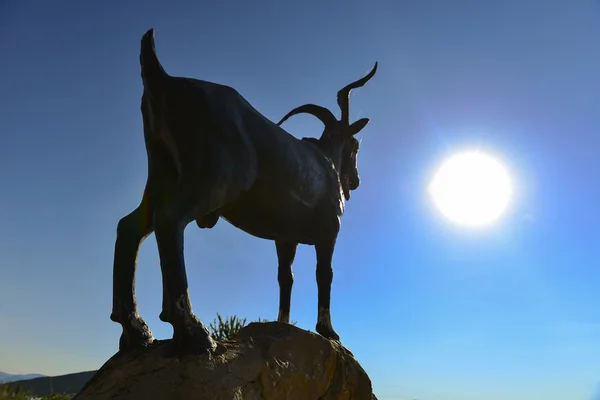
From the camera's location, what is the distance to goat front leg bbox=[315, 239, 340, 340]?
18.2 ft

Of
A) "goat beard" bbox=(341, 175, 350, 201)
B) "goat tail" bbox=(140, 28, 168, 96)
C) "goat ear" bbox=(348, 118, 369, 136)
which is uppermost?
"goat ear" bbox=(348, 118, 369, 136)

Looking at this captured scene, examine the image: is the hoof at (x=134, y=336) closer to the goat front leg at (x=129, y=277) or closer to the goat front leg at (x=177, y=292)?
the goat front leg at (x=129, y=277)

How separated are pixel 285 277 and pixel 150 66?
295 cm

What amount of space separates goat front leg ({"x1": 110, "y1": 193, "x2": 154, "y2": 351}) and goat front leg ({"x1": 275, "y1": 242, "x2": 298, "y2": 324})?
208cm

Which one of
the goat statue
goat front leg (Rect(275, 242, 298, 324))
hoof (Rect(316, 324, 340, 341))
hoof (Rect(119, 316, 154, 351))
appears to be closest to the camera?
the goat statue

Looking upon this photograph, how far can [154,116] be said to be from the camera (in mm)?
4074

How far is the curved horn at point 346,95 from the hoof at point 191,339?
393 centimetres

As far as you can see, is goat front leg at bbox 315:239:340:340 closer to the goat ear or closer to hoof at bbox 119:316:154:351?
the goat ear

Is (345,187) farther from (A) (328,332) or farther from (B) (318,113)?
(A) (328,332)

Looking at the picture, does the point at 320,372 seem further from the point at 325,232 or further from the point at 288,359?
the point at 325,232

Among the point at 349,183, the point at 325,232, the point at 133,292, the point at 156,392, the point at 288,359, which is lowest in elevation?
the point at 156,392

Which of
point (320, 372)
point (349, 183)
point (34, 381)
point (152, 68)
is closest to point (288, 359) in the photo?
point (320, 372)

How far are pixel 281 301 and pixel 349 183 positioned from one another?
6.42 ft

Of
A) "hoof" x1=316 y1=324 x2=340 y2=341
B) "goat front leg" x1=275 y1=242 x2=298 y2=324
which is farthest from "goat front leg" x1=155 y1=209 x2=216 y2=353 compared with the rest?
"goat front leg" x1=275 y1=242 x2=298 y2=324
